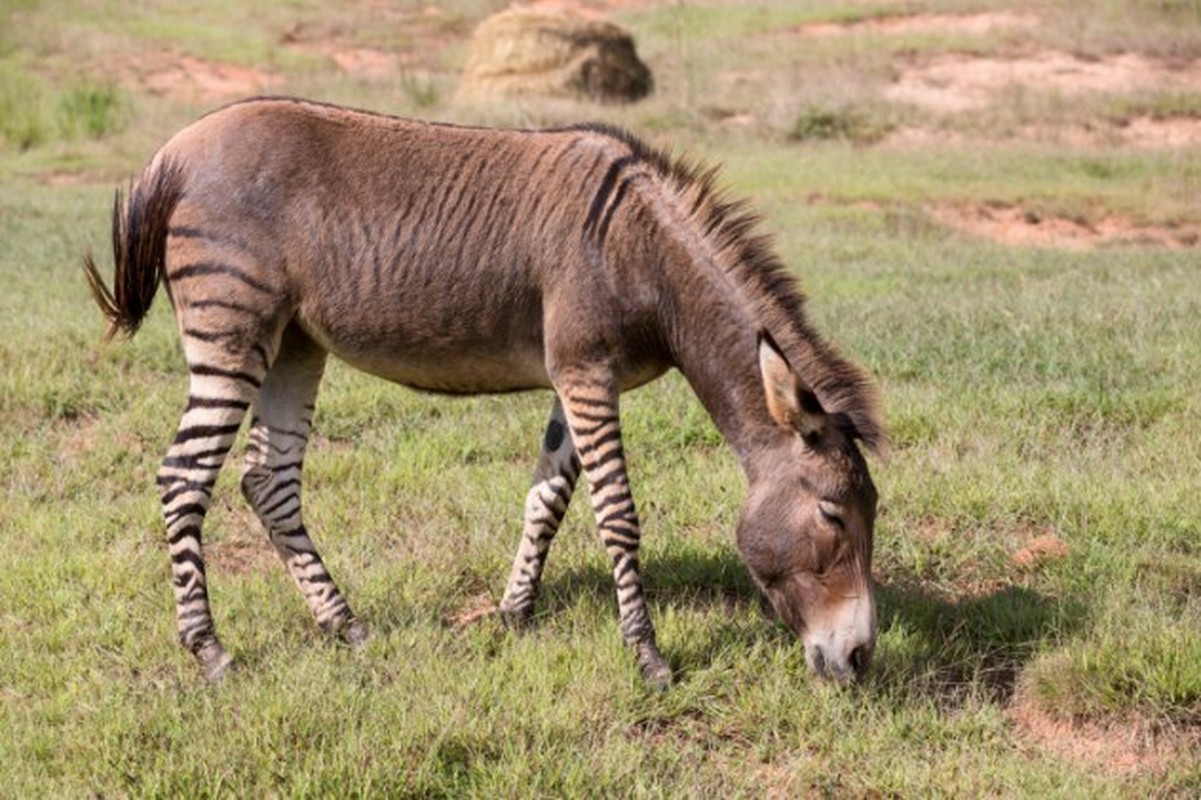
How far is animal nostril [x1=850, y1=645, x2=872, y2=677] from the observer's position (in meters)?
5.77

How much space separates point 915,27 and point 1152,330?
2143cm

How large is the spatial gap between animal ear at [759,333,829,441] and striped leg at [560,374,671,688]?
0.68 metres

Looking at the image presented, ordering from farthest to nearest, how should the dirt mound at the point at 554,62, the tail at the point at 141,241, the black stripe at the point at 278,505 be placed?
the dirt mound at the point at 554,62 → the black stripe at the point at 278,505 → the tail at the point at 141,241

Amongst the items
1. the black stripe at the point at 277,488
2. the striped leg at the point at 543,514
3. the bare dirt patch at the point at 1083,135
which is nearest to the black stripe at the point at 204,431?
the black stripe at the point at 277,488

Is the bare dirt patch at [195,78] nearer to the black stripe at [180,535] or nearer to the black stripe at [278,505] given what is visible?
the black stripe at [278,505]

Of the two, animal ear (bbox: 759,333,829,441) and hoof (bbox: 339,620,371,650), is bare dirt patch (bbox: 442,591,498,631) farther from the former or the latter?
animal ear (bbox: 759,333,829,441)

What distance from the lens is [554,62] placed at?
Result: 2855 centimetres

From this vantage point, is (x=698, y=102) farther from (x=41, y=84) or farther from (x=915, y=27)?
(x=41, y=84)

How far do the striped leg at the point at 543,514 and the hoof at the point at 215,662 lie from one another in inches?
51.1

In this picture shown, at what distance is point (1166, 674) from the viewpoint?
225 inches

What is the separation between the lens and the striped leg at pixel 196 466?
6184mm

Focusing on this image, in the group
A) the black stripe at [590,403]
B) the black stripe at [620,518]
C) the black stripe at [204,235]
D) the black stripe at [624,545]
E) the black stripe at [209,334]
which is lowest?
the black stripe at [624,545]

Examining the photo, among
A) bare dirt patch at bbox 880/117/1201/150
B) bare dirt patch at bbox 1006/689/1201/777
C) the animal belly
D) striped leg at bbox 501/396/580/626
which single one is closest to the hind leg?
the animal belly

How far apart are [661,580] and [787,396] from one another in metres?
1.63
